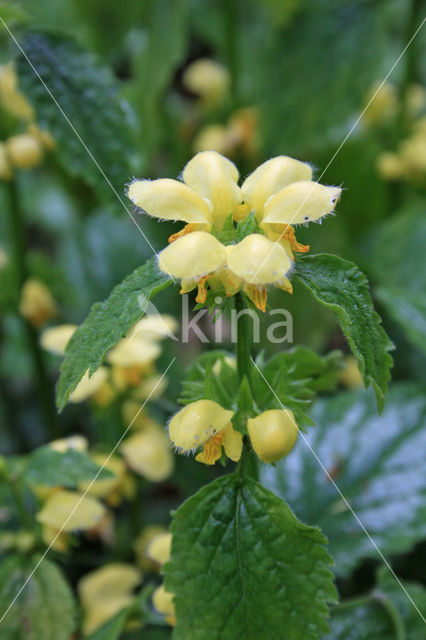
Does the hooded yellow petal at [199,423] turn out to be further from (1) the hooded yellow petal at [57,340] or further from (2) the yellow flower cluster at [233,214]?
(1) the hooded yellow petal at [57,340]

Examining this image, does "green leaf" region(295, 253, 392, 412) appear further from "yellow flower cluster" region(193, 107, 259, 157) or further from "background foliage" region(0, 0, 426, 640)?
"yellow flower cluster" region(193, 107, 259, 157)

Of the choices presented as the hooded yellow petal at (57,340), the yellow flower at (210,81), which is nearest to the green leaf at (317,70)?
the yellow flower at (210,81)

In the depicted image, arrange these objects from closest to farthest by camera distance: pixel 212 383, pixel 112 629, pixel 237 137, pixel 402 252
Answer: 1. pixel 212 383
2. pixel 112 629
3. pixel 402 252
4. pixel 237 137

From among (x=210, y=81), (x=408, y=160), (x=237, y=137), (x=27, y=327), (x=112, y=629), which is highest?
(x=210, y=81)

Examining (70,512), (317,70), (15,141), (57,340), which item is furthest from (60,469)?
(317,70)

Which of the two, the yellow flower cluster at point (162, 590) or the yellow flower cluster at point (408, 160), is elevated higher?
the yellow flower cluster at point (408, 160)

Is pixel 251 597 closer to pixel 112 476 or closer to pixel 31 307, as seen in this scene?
pixel 112 476

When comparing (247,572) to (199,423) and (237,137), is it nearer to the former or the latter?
(199,423)
